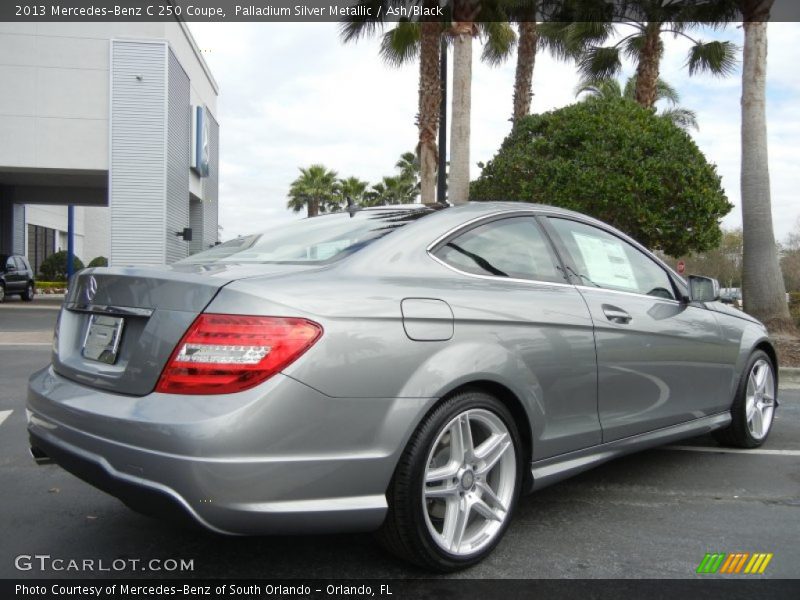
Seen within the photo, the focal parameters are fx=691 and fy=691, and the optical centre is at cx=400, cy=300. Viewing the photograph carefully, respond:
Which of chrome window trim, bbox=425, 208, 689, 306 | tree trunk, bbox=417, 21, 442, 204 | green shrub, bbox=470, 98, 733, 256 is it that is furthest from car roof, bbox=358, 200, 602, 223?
tree trunk, bbox=417, 21, 442, 204

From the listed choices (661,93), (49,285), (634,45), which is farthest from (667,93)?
(49,285)

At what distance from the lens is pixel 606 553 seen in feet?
9.50

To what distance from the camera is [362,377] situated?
2332mm

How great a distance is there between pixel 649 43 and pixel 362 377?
15.0 m

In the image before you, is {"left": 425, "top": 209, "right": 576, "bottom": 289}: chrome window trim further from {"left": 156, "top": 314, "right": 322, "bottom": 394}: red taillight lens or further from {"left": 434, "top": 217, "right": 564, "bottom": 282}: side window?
{"left": 156, "top": 314, "right": 322, "bottom": 394}: red taillight lens

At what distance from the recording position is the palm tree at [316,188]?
4772 centimetres

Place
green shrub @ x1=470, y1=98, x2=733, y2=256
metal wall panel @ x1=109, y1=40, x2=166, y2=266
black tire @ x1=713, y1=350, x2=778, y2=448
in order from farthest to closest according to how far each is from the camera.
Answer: metal wall panel @ x1=109, y1=40, x2=166, y2=266 < green shrub @ x1=470, y1=98, x2=733, y2=256 < black tire @ x1=713, y1=350, x2=778, y2=448

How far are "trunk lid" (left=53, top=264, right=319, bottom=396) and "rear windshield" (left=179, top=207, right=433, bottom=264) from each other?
0.73 feet

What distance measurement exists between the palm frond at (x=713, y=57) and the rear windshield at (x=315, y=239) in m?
15.1

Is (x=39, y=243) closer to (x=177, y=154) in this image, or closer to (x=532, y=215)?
(x=177, y=154)

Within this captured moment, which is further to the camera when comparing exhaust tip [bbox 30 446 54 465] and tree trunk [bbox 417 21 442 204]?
tree trunk [bbox 417 21 442 204]

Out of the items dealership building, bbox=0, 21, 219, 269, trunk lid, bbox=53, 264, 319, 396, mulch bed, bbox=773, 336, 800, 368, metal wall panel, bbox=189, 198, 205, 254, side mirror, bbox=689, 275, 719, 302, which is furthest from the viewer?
metal wall panel, bbox=189, 198, 205, 254

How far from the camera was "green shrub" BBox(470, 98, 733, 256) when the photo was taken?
1169 cm

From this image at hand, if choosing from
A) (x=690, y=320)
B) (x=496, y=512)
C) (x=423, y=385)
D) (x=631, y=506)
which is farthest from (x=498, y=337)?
(x=690, y=320)
